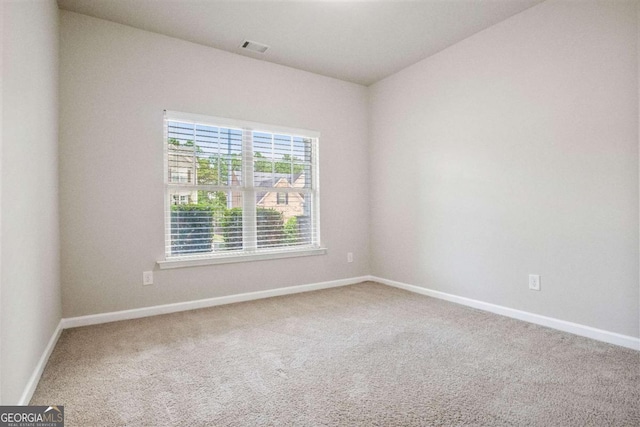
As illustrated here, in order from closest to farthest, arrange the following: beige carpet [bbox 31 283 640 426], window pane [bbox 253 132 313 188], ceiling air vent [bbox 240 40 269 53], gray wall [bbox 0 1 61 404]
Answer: gray wall [bbox 0 1 61 404]
beige carpet [bbox 31 283 640 426]
ceiling air vent [bbox 240 40 269 53]
window pane [bbox 253 132 313 188]

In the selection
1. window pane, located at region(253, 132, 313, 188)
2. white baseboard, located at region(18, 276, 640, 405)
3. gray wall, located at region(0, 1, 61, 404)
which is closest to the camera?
gray wall, located at region(0, 1, 61, 404)

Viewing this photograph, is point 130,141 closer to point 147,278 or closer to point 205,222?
point 205,222

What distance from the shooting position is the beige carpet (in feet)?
4.98

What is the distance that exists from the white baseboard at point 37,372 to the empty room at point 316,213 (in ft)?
0.07

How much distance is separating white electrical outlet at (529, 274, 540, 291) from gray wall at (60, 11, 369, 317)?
2.33m

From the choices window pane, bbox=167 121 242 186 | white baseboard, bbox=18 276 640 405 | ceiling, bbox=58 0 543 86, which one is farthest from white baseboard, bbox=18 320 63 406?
ceiling, bbox=58 0 543 86

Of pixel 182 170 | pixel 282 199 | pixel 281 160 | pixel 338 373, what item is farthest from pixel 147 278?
pixel 338 373

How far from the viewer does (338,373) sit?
6.24 feet

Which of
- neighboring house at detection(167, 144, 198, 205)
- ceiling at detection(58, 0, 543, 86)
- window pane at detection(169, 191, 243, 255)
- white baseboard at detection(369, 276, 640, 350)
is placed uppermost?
ceiling at detection(58, 0, 543, 86)

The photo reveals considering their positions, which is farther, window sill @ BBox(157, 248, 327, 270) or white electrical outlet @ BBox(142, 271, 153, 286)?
window sill @ BBox(157, 248, 327, 270)

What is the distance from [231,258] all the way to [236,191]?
27.3 inches

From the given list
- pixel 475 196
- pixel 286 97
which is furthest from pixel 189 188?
pixel 475 196

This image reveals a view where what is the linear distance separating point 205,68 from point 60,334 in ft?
8.57

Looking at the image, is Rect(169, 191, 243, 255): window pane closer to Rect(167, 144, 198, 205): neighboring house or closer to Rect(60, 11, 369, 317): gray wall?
Rect(167, 144, 198, 205): neighboring house
